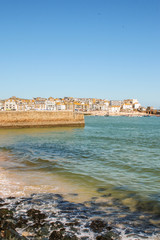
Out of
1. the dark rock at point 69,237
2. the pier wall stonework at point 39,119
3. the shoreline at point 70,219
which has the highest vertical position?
the pier wall stonework at point 39,119

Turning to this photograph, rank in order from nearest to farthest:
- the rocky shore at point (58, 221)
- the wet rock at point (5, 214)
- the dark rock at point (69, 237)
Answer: the dark rock at point (69, 237)
the rocky shore at point (58, 221)
the wet rock at point (5, 214)

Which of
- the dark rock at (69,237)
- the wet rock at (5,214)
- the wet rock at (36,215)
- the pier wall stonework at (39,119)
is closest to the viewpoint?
the dark rock at (69,237)

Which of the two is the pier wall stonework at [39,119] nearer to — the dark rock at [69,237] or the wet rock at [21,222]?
the wet rock at [21,222]

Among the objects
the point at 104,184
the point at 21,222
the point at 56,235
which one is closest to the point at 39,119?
the point at 104,184

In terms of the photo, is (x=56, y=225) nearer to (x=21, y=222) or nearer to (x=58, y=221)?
(x=58, y=221)

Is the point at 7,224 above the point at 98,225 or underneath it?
above

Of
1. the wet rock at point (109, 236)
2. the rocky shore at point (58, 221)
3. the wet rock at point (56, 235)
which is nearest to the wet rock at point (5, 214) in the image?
the rocky shore at point (58, 221)

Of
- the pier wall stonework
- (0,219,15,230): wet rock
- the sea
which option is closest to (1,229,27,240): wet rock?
(0,219,15,230): wet rock

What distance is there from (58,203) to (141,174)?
14.0ft

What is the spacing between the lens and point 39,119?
3172cm

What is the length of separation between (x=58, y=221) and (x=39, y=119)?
92.1 feet

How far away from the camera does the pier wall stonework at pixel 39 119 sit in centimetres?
2949

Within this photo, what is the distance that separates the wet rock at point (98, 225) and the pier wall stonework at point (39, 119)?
88.1ft

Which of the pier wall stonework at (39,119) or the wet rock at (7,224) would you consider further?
the pier wall stonework at (39,119)
